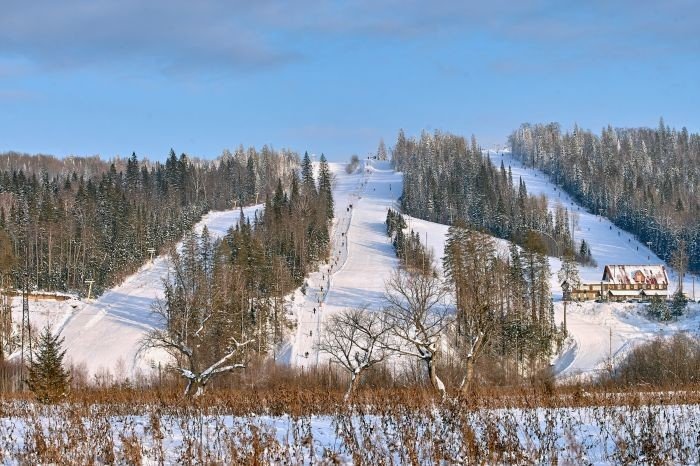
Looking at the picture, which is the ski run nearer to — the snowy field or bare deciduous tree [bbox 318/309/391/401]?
bare deciduous tree [bbox 318/309/391/401]

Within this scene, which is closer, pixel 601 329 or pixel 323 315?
pixel 323 315

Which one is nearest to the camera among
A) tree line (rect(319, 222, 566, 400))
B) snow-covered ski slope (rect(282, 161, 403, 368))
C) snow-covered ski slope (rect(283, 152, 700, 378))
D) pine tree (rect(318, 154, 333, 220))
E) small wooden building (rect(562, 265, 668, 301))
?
tree line (rect(319, 222, 566, 400))

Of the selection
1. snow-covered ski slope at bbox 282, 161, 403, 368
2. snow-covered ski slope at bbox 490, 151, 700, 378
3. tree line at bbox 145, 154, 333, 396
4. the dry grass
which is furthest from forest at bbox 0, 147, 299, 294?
the dry grass

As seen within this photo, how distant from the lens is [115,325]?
222ft

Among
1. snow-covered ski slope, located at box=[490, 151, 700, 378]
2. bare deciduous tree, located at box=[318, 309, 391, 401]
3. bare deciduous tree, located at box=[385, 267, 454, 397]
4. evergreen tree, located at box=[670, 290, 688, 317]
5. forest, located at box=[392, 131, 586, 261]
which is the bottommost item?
snow-covered ski slope, located at box=[490, 151, 700, 378]

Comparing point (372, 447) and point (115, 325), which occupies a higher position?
point (372, 447)

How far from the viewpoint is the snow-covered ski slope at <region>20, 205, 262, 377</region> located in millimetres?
56188

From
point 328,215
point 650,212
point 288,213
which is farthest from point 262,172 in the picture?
point 650,212

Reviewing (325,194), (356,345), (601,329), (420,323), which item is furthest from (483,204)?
(420,323)

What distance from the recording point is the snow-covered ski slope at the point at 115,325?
56188 millimetres

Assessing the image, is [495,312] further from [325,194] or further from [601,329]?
[325,194]

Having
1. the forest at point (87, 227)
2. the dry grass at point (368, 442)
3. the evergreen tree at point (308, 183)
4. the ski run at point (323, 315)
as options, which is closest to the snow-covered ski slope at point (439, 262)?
the ski run at point (323, 315)

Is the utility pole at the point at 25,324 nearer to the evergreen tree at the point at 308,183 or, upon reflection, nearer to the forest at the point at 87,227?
the forest at the point at 87,227

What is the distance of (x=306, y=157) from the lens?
171 metres
